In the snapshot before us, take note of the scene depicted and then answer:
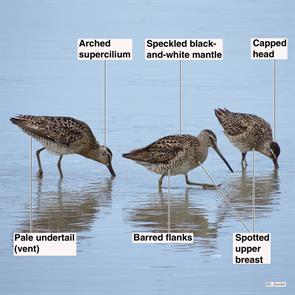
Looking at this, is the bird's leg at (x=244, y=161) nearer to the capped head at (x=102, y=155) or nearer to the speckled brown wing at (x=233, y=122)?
the speckled brown wing at (x=233, y=122)

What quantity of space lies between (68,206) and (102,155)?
2388 millimetres

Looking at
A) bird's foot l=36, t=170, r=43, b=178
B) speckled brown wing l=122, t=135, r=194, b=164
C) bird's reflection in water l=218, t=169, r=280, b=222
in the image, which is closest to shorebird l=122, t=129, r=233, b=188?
speckled brown wing l=122, t=135, r=194, b=164

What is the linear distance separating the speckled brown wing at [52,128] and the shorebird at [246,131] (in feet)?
7.20

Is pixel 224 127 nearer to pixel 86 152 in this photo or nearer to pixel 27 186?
pixel 86 152

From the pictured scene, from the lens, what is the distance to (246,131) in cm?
1845

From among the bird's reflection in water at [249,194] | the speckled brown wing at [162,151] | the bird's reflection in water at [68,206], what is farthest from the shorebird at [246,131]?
the bird's reflection in water at [68,206]

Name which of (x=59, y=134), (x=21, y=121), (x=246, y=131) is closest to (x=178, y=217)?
(x=59, y=134)

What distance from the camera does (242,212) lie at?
14.9m

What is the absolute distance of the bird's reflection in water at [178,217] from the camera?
13.9 m

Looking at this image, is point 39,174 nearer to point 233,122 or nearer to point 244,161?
point 244,161

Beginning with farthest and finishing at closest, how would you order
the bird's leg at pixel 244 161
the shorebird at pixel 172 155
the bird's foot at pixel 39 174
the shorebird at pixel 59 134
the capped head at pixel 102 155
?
the bird's leg at pixel 244 161 < the shorebird at pixel 59 134 < the capped head at pixel 102 155 < the bird's foot at pixel 39 174 < the shorebird at pixel 172 155

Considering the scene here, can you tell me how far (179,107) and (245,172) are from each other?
9.19 feet

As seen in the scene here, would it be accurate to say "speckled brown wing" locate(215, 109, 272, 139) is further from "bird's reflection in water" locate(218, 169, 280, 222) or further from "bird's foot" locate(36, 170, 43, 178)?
"bird's foot" locate(36, 170, 43, 178)

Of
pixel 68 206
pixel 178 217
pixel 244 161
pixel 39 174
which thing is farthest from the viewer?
pixel 244 161
